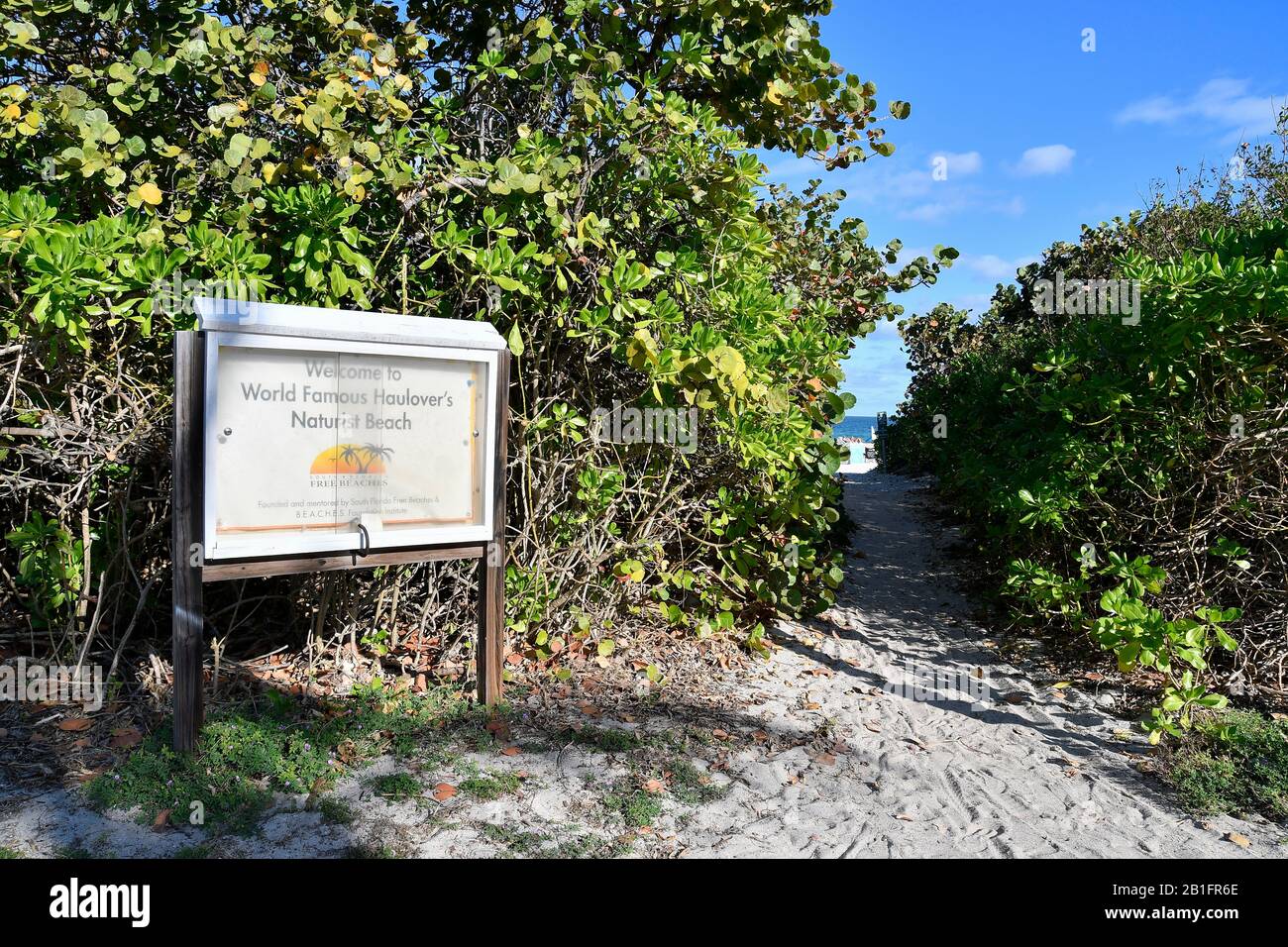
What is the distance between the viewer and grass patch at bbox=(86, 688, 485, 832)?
3250 mm

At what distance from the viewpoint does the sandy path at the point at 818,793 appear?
312cm

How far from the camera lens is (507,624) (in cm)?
490

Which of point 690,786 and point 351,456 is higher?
point 351,456

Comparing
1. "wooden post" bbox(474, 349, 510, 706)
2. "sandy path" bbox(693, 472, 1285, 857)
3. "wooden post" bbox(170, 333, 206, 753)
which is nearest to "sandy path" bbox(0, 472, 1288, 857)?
"sandy path" bbox(693, 472, 1285, 857)

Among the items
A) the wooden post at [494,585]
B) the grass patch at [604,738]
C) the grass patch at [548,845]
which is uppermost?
the wooden post at [494,585]

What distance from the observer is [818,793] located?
370 cm

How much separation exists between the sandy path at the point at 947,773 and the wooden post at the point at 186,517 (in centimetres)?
227

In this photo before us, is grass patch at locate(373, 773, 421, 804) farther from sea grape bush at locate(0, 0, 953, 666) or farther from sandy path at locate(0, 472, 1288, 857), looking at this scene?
sea grape bush at locate(0, 0, 953, 666)

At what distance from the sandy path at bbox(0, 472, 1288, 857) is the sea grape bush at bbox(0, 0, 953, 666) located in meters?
1.08

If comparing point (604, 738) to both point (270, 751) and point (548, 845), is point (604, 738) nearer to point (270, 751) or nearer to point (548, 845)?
point (548, 845)

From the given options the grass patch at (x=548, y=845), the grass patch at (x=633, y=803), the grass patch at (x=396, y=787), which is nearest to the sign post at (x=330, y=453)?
the grass patch at (x=396, y=787)

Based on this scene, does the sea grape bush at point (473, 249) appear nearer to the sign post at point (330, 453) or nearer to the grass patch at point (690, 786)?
the sign post at point (330, 453)

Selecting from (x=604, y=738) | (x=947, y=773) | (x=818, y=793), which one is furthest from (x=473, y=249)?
(x=947, y=773)

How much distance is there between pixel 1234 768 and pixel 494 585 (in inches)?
146
